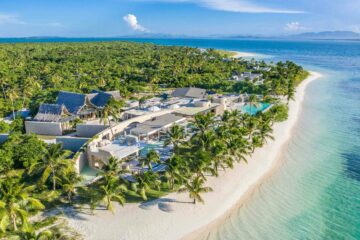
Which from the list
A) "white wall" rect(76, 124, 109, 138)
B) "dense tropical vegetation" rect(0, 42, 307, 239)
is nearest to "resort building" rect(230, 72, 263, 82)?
"dense tropical vegetation" rect(0, 42, 307, 239)

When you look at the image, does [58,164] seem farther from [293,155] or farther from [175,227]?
[293,155]

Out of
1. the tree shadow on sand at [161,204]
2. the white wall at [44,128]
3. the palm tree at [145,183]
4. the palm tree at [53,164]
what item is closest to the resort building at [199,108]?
the white wall at [44,128]

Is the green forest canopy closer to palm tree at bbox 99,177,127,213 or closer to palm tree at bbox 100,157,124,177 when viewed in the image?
palm tree at bbox 100,157,124,177

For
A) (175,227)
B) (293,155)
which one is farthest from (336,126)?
(175,227)

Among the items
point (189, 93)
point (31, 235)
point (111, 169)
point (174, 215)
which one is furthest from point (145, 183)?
point (189, 93)

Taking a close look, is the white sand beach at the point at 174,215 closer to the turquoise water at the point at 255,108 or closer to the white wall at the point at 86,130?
the white wall at the point at 86,130
